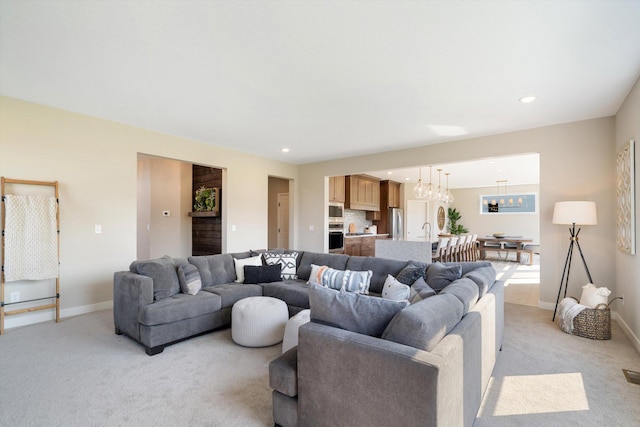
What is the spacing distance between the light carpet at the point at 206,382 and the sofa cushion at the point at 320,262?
4.36ft

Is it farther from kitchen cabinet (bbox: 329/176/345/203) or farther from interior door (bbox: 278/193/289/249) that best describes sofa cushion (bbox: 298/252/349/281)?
interior door (bbox: 278/193/289/249)

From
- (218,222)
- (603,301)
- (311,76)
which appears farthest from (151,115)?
(603,301)

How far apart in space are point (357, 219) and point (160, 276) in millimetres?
6885

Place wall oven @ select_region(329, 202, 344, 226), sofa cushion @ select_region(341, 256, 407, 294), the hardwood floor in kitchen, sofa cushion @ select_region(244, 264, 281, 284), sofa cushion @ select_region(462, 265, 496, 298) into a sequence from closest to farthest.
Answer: sofa cushion @ select_region(462, 265, 496, 298), sofa cushion @ select_region(341, 256, 407, 294), sofa cushion @ select_region(244, 264, 281, 284), the hardwood floor in kitchen, wall oven @ select_region(329, 202, 344, 226)

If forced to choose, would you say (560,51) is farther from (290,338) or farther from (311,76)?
(290,338)

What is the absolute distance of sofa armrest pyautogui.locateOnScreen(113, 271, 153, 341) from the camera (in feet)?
9.55

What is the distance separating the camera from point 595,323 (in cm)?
317

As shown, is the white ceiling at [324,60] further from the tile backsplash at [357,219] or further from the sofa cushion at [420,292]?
the tile backsplash at [357,219]

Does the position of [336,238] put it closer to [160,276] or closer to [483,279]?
[160,276]

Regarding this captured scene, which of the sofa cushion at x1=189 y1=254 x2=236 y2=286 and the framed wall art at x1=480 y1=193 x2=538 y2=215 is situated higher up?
the framed wall art at x1=480 y1=193 x2=538 y2=215

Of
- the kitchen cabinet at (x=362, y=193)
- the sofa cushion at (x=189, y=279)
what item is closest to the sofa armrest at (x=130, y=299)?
the sofa cushion at (x=189, y=279)

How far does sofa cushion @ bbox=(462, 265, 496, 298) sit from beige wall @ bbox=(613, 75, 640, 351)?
1409mm

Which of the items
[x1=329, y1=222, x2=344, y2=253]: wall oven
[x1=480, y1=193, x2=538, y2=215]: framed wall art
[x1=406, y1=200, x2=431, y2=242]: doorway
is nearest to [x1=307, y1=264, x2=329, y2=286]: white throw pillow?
[x1=329, y1=222, x2=344, y2=253]: wall oven

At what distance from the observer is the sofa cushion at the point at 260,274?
13.0 feet
